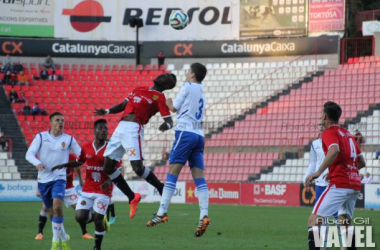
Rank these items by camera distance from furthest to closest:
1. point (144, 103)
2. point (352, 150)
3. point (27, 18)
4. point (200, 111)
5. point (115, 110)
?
point (27, 18) → point (115, 110) → point (144, 103) → point (200, 111) → point (352, 150)

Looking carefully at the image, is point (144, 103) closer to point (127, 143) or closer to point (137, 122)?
point (137, 122)

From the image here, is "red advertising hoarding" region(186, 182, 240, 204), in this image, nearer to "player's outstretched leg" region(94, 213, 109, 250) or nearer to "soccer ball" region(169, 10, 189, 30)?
"soccer ball" region(169, 10, 189, 30)

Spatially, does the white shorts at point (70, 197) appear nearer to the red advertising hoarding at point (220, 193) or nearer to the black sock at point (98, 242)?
the black sock at point (98, 242)

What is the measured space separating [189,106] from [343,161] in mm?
2643

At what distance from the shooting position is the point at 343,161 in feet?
36.1

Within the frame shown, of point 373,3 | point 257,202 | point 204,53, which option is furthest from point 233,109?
point 373,3

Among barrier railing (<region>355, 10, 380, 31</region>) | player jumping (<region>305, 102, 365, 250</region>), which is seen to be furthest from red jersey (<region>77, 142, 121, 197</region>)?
barrier railing (<region>355, 10, 380, 31</region>)

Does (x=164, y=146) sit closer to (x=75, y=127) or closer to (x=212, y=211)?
(x=75, y=127)

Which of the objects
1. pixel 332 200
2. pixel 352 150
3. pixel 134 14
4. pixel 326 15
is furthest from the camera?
pixel 134 14

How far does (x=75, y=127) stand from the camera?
38.0 metres

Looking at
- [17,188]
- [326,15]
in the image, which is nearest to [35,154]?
[17,188]

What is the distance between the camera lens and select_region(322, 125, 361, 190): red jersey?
10.9 m

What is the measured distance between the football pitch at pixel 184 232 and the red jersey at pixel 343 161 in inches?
115

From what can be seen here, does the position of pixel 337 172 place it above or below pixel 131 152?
below
